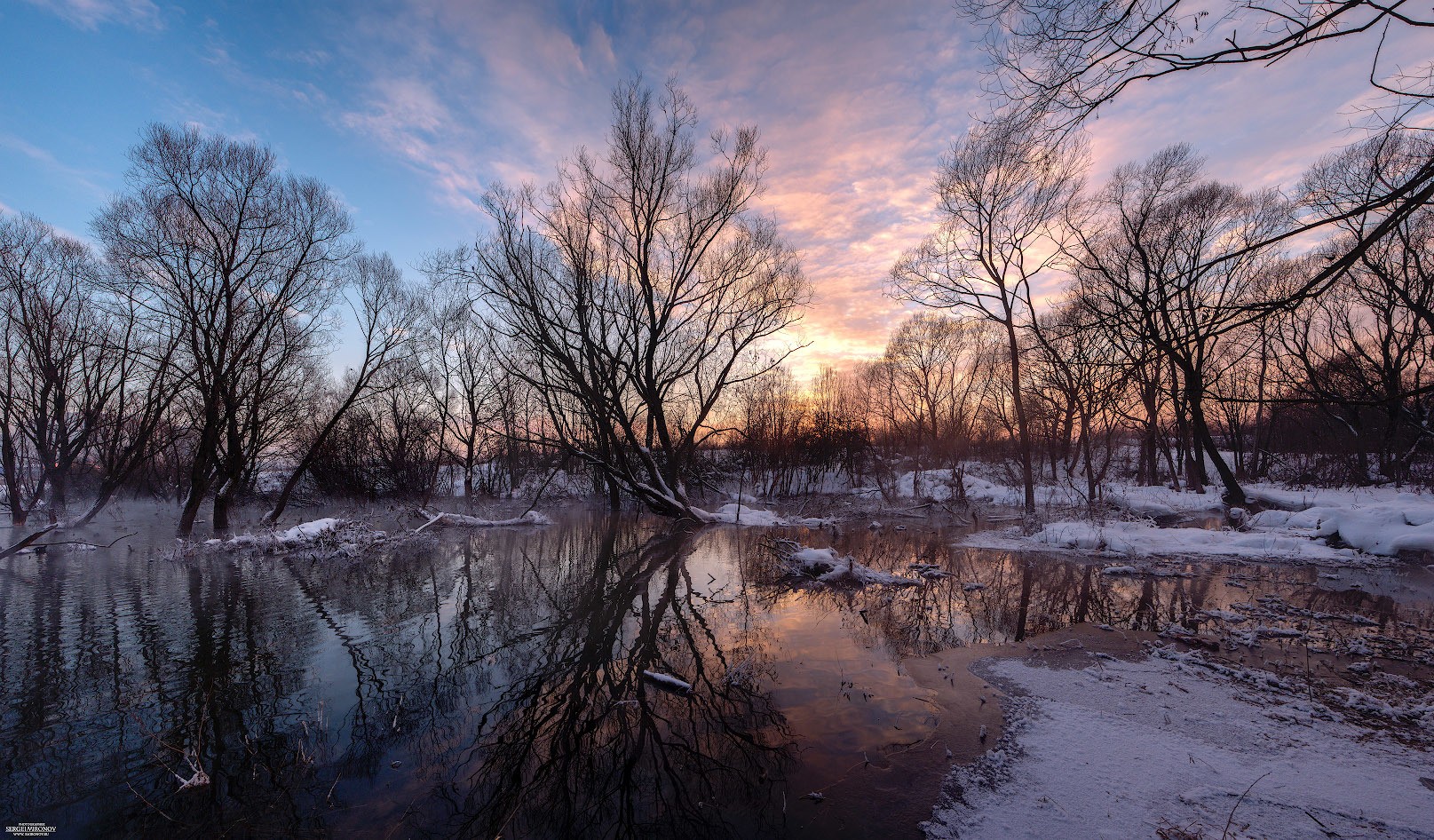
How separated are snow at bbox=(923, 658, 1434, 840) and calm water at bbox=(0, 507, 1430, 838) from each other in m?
0.45

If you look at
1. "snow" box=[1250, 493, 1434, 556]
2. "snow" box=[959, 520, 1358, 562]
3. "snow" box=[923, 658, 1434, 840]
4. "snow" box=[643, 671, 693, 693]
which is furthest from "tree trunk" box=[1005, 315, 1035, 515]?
"snow" box=[643, 671, 693, 693]

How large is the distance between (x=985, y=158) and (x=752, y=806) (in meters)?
18.8

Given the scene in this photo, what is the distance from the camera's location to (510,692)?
5.09 meters

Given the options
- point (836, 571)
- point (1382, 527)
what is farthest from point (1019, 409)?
point (836, 571)

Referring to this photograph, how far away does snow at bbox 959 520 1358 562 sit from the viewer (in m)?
11.0

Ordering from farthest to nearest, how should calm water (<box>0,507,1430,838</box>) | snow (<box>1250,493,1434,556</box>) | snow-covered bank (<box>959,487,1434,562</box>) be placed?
snow-covered bank (<box>959,487,1434,562</box>), snow (<box>1250,493,1434,556</box>), calm water (<box>0,507,1430,838</box>)

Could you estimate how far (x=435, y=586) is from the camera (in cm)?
952

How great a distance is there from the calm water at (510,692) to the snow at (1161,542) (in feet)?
5.06

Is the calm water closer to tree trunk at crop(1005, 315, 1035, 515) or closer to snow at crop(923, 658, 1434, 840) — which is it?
snow at crop(923, 658, 1434, 840)

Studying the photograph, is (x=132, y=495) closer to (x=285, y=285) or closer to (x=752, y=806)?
(x=285, y=285)

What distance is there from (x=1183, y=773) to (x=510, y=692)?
5065 millimetres

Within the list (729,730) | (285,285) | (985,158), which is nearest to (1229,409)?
(985,158)

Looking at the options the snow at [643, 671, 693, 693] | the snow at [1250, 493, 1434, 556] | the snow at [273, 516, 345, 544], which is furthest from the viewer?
the snow at [273, 516, 345, 544]

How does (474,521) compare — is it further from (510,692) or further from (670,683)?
(670,683)
